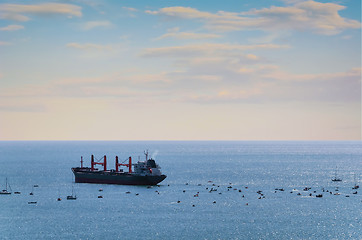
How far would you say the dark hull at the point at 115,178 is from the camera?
6821 inches

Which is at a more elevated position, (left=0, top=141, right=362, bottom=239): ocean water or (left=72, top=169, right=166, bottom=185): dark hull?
(left=72, top=169, right=166, bottom=185): dark hull

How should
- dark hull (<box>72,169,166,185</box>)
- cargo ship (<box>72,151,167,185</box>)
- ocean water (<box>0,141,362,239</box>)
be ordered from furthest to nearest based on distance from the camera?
dark hull (<box>72,169,166,185</box>) → cargo ship (<box>72,151,167,185</box>) → ocean water (<box>0,141,362,239</box>)

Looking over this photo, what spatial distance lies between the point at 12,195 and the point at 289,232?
92.8 metres

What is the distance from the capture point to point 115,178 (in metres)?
179

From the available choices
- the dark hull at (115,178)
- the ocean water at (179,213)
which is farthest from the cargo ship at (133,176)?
the ocean water at (179,213)

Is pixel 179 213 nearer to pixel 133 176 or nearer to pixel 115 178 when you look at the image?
pixel 133 176

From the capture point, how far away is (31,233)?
99.1 metres

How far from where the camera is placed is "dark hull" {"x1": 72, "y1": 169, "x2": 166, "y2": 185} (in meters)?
173

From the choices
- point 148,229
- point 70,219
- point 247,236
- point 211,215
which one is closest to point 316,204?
point 211,215

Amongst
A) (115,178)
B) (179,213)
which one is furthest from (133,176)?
(179,213)

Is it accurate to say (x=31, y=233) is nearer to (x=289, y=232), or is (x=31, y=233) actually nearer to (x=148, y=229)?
(x=148, y=229)

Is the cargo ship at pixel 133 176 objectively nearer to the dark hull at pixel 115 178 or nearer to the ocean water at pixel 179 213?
the dark hull at pixel 115 178

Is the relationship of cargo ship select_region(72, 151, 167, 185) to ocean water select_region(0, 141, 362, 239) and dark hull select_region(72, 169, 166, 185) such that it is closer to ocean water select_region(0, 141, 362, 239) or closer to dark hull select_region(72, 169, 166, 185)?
dark hull select_region(72, 169, 166, 185)

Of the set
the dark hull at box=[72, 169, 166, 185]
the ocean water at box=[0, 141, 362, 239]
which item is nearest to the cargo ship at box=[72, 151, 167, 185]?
the dark hull at box=[72, 169, 166, 185]
